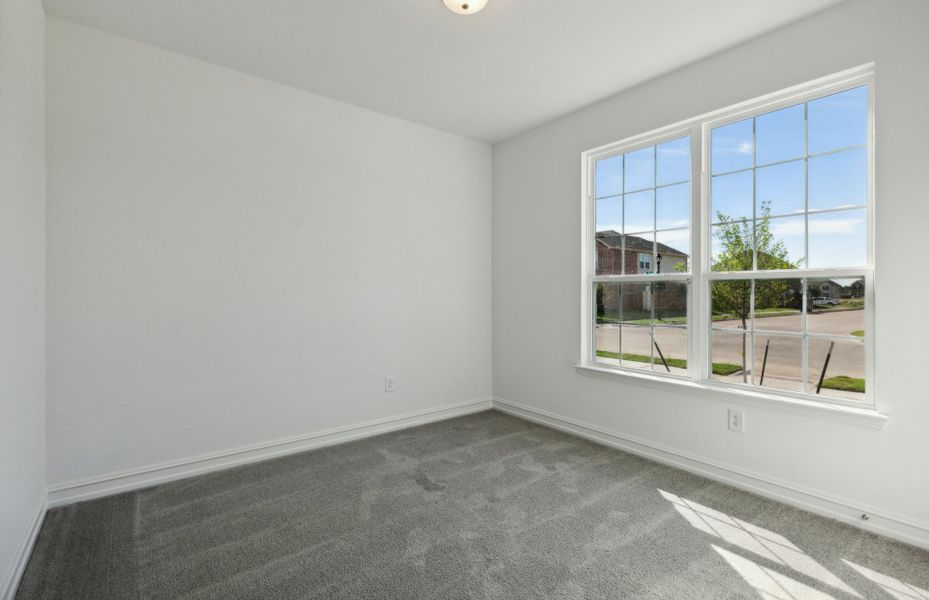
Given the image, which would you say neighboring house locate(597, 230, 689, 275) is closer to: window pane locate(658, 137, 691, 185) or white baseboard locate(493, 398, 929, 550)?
window pane locate(658, 137, 691, 185)

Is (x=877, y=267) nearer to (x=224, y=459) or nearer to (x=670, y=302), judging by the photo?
(x=670, y=302)

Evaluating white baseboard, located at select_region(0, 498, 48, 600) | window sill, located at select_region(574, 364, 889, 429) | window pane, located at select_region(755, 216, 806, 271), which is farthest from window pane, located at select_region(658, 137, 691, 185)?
white baseboard, located at select_region(0, 498, 48, 600)

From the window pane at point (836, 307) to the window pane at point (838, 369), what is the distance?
2.8 inches

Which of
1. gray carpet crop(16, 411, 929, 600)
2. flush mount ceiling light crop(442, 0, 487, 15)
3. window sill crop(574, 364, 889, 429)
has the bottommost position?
gray carpet crop(16, 411, 929, 600)

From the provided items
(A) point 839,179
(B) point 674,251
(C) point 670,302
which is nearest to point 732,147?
(A) point 839,179

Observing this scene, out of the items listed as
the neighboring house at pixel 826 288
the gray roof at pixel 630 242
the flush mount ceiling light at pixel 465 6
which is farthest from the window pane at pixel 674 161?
the flush mount ceiling light at pixel 465 6

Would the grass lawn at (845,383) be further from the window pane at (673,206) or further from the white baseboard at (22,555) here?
the white baseboard at (22,555)

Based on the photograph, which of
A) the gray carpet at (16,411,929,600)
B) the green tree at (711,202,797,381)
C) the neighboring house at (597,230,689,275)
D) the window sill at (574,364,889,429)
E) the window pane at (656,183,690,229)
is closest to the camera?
the gray carpet at (16,411,929,600)

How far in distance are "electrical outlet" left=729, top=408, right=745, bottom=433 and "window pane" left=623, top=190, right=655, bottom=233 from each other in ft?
4.35

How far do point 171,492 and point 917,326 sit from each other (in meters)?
3.94

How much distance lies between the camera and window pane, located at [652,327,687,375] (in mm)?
3037

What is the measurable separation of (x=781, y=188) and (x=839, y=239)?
414 millimetres

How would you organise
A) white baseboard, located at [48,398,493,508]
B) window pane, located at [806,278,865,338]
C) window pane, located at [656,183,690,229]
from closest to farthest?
window pane, located at [806,278,865,338], white baseboard, located at [48,398,493,508], window pane, located at [656,183,690,229]

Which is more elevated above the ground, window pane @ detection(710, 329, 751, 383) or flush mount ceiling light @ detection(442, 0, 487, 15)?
flush mount ceiling light @ detection(442, 0, 487, 15)
